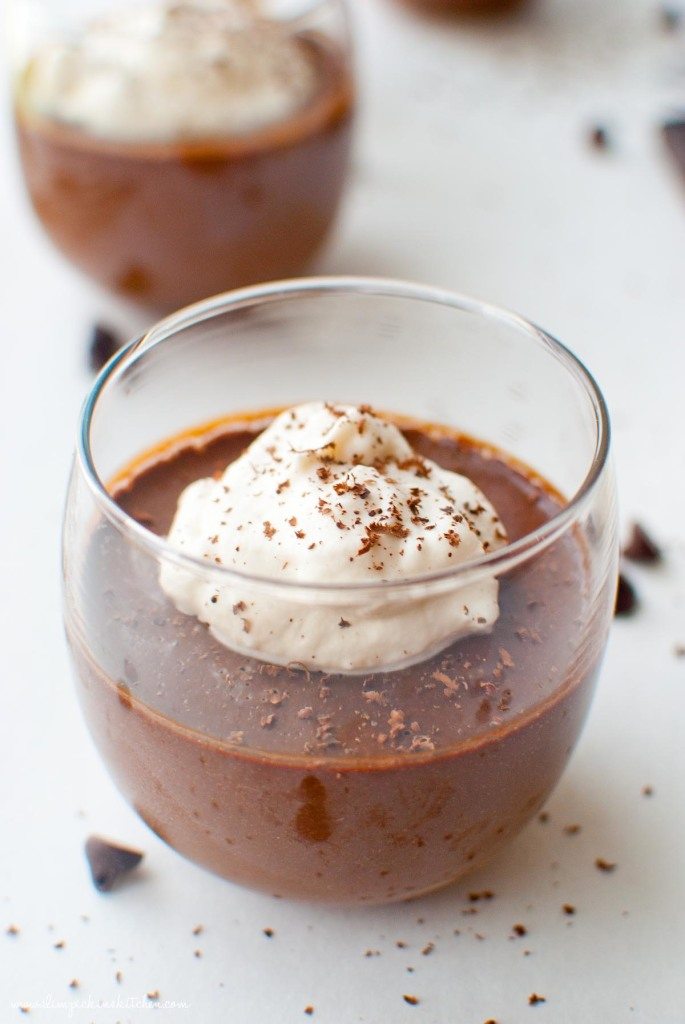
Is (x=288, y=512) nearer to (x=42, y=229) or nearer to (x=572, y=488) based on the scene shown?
(x=572, y=488)

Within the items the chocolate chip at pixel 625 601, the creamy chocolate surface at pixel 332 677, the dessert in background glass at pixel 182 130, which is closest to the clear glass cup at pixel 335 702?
the creamy chocolate surface at pixel 332 677

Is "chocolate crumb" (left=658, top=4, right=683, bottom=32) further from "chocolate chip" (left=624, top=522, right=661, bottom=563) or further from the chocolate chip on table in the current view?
the chocolate chip on table

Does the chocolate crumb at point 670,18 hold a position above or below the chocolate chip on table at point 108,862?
above

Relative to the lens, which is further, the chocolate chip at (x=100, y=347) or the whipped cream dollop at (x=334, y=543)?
the chocolate chip at (x=100, y=347)

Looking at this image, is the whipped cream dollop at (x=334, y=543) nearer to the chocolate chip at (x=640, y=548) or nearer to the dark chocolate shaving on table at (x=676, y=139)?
the chocolate chip at (x=640, y=548)

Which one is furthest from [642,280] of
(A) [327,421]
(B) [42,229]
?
(A) [327,421]

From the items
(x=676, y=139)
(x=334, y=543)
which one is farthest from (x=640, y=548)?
(x=676, y=139)

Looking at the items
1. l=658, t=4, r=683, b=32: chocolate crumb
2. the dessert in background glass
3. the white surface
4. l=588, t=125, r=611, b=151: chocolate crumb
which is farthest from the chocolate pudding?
l=658, t=4, r=683, b=32: chocolate crumb
